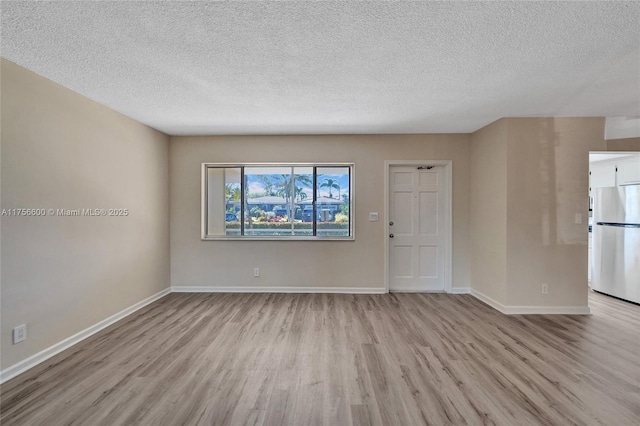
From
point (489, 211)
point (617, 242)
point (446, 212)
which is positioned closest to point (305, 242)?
point (446, 212)

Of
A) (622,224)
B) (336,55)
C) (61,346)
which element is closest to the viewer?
(336,55)

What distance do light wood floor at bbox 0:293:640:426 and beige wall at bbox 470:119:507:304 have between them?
1.99ft

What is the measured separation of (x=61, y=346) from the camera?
2613 mm

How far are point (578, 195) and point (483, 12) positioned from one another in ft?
10.2

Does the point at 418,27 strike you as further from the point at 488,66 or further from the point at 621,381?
the point at 621,381

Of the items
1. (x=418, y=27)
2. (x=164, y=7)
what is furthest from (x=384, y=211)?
(x=164, y=7)

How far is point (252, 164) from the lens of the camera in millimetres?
4520

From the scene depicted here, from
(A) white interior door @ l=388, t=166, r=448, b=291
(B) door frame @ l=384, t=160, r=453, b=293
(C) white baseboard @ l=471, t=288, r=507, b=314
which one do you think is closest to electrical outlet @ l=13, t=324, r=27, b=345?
(B) door frame @ l=384, t=160, r=453, b=293

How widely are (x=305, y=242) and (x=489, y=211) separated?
8.97 feet

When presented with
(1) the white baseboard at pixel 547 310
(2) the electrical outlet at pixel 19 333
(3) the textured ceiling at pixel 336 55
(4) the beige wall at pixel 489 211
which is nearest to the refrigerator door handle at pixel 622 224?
(1) the white baseboard at pixel 547 310

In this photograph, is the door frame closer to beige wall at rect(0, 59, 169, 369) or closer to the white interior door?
the white interior door

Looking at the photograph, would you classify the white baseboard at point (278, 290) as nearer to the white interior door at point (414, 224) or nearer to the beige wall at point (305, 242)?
the beige wall at point (305, 242)

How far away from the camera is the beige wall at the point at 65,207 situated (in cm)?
Result: 224

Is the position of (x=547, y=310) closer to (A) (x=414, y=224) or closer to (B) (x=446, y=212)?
(B) (x=446, y=212)
